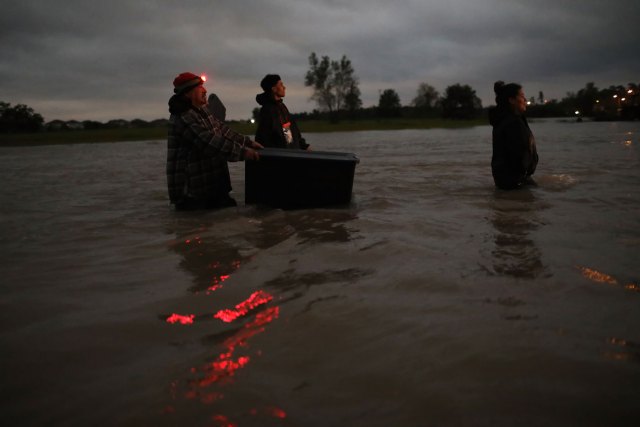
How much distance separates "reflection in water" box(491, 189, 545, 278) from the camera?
9.80 feet

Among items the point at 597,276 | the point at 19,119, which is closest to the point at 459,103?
the point at 19,119

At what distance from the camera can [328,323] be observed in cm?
224

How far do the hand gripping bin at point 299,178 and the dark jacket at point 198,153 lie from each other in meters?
0.36

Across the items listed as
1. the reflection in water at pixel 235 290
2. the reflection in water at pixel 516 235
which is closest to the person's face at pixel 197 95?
the reflection in water at pixel 235 290

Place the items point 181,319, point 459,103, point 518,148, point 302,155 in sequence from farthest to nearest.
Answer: point 459,103, point 518,148, point 302,155, point 181,319

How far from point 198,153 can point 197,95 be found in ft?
2.24

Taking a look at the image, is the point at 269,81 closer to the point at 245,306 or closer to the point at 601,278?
the point at 245,306

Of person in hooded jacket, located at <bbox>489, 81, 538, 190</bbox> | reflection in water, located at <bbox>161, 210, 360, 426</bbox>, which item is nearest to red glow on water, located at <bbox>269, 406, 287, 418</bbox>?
reflection in water, located at <bbox>161, 210, 360, 426</bbox>

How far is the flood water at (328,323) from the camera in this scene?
62.6 inches

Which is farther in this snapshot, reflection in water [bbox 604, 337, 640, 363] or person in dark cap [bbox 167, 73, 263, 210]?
person in dark cap [bbox 167, 73, 263, 210]

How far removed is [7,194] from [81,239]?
5005 millimetres

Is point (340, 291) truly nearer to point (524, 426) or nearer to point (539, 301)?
point (539, 301)

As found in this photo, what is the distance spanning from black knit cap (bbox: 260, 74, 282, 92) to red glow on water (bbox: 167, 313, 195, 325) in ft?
13.5

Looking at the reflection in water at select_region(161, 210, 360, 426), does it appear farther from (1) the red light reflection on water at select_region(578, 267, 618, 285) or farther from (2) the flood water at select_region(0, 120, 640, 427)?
(1) the red light reflection on water at select_region(578, 267, 618, 285)
